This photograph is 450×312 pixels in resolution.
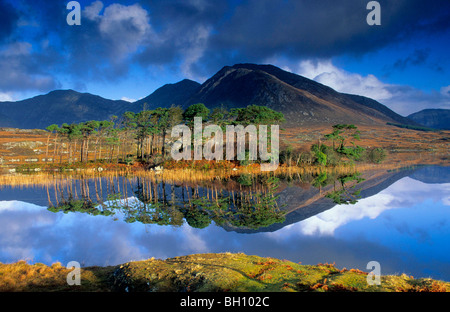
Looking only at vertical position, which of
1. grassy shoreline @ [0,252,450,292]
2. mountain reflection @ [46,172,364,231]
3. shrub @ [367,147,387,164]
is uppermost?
shrub @ [367,147,387,164]

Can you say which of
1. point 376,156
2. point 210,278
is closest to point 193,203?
point 210,278

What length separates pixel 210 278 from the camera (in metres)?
5.98

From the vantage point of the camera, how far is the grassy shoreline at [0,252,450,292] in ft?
18.4

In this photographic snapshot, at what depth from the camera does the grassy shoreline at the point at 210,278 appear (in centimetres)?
561

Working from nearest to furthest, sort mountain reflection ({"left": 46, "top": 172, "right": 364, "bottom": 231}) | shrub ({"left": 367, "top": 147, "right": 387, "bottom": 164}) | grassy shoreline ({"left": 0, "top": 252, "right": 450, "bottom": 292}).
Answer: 1. grassy shoreline ({"left": 0, "top": 252, "right": 450, "bottom": 292})
2. mountain reflection ({"left": 46, "top": 172, "right": 364, "bottom": 231})
3. shrub ({"left": 367, "top": 147, "right": 387, "bottom": 164})

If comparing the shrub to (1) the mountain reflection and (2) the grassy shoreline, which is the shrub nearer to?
Answer: (1) the mountain reflection

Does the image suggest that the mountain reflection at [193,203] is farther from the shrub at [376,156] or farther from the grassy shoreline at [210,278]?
the shrub at [376,156]

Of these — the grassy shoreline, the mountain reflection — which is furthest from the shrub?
the grassy shoreline

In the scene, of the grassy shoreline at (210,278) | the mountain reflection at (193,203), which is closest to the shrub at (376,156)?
the mountain reflection at (193,203)
